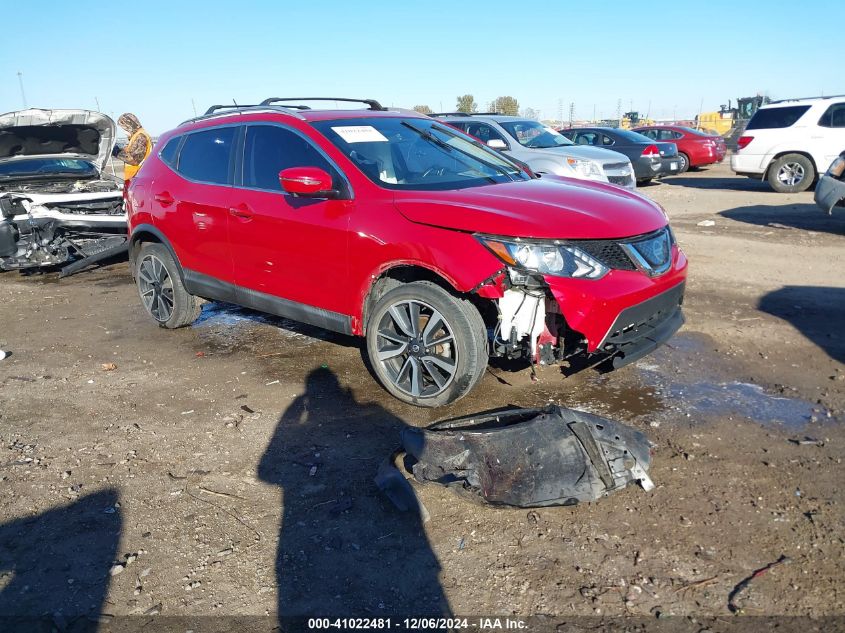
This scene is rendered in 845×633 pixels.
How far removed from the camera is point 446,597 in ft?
8.40

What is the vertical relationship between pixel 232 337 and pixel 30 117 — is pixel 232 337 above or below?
below

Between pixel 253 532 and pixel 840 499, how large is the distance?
106 inches

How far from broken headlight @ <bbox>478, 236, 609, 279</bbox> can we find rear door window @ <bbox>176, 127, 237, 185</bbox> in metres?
2.56

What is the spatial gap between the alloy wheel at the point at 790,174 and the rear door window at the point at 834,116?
92cm

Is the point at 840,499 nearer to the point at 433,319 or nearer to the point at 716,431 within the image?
the point at 716,431

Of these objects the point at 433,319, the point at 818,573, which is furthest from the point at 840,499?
the point at 433,319

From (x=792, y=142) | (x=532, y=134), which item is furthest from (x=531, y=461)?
(x=792, y=142)

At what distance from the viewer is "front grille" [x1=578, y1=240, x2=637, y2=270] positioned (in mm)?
3697

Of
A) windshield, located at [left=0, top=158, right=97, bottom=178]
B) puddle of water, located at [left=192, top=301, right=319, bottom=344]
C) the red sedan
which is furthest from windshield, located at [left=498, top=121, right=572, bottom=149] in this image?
the red sedan

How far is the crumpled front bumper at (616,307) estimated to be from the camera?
359 cm

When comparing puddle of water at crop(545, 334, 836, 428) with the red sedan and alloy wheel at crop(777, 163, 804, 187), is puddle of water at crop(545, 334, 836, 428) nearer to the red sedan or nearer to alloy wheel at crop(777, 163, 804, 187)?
alloy wheel at crop(777, 163, 804, 187)

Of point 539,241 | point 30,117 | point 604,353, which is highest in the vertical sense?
point 30,117

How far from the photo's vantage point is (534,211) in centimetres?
381

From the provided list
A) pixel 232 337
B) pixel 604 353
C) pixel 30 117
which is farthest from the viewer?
pixel 30 117
